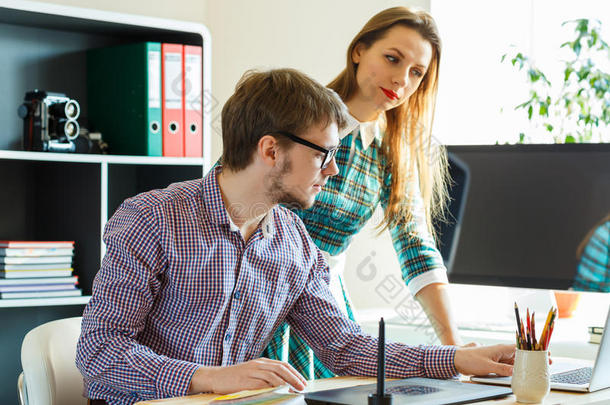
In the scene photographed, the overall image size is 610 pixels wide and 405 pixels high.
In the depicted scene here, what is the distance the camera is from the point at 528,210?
8.54 feet

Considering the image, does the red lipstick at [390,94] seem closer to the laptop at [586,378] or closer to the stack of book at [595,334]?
the laptop at [586,378]

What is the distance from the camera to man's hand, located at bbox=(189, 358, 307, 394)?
1.24 meters

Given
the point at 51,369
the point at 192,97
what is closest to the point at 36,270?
the point at 192,97

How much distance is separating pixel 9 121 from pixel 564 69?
1969 mm

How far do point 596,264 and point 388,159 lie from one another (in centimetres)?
89

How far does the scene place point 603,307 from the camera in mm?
2801

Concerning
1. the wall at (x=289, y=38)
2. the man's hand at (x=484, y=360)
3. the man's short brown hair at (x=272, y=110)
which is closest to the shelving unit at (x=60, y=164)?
the wall at (x=289, y=38)

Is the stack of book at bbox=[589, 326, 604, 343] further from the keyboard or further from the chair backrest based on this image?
the keyboard

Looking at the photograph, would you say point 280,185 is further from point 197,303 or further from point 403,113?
point 403,113

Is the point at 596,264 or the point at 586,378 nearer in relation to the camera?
the point at 586,378

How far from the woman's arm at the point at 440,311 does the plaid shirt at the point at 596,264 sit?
2.60ft

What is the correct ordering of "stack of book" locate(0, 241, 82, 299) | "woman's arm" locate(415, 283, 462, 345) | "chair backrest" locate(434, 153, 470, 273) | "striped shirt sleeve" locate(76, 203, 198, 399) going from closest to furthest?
"striped shirt sleeve" locate(76, 203, 198, 399) → "woman's arm" locate(415, 283, 462, 345) → "stack of book" locate(0, 241, 82, 299) → "chair backrest" locate(434, 153, 470, 273)

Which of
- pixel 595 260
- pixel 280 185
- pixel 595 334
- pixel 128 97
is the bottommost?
pixel 595 334

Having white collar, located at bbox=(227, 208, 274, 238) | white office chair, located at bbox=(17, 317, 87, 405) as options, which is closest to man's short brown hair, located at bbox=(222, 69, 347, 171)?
white collar, located at bbox=(227, 208, 274, 238)
